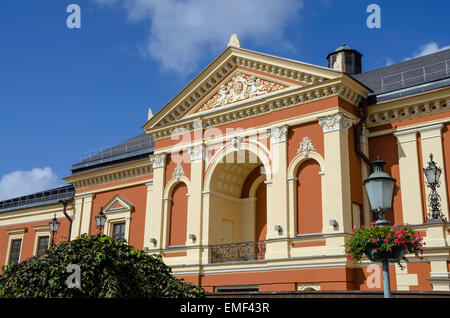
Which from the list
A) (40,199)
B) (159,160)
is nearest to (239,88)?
(159,160)

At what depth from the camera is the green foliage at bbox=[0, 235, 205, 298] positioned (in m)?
6.88

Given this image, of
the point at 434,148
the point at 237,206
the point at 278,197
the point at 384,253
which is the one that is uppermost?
the point at 434,148

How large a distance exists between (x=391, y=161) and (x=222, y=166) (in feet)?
21.1

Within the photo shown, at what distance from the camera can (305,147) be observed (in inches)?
682

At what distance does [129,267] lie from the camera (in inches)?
295

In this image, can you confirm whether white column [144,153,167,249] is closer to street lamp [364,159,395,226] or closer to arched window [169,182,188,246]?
arched window [169,182,188,246]

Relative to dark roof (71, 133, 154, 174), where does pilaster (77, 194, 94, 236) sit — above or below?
below

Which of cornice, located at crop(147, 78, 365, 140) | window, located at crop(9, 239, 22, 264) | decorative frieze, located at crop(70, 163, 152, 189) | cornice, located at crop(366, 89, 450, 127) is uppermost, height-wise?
cornice, located at crop(147, 78, 365, 140)

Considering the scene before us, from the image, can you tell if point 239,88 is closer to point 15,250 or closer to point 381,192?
point 381,192

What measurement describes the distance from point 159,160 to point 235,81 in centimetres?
468

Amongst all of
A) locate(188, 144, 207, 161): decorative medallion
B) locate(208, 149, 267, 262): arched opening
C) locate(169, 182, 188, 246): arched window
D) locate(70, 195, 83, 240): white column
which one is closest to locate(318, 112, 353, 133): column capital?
locate(208, 149, 267, 262): arched opening

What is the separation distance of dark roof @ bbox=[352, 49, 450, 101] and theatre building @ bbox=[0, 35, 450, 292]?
10 centimetres
